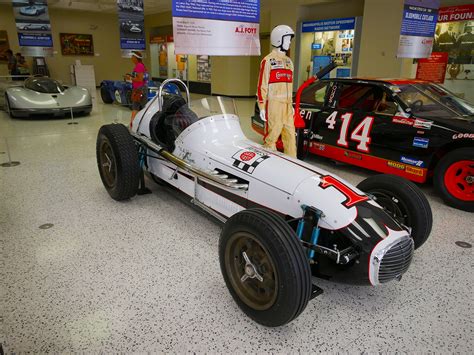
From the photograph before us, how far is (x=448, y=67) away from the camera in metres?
8.95

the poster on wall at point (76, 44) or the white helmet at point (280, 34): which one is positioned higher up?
the poster on wall at point (76, 44)

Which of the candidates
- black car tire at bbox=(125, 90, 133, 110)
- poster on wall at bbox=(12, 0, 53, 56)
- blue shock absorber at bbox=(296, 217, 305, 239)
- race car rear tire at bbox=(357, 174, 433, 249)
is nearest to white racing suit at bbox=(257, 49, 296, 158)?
race car rear tire at bbox=(357, 174, 433, 249)

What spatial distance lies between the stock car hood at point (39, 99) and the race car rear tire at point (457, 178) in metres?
8.14

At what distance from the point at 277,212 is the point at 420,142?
8.18ft

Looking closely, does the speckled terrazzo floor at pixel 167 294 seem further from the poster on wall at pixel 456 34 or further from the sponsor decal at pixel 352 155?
the poster on wall at pixel 456 34

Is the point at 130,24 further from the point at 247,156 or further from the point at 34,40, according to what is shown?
the point at 247,156

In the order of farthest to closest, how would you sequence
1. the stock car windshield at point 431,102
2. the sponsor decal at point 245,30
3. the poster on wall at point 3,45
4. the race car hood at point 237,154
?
the poster on wall at point 3,45
the sponsor decal at point 245,30
the stock car windshield at point 431,102
the race car hood at point 237,154

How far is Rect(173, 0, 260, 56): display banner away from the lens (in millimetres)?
4410

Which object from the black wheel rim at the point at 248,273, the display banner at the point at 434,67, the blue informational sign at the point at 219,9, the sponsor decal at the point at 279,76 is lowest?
the black wheel rim at the point at 248,273

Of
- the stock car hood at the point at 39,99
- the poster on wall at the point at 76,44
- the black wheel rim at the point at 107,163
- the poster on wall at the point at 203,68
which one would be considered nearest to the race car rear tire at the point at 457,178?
the black wheel rim at the point at 107,163

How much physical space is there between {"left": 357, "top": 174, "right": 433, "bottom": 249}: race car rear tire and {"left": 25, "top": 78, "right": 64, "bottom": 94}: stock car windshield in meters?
8.43

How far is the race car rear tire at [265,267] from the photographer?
175 cm

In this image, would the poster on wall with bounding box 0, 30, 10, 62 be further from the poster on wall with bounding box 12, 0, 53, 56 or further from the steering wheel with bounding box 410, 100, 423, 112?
the steering wheel with bounding box 410, 100, 423, 112

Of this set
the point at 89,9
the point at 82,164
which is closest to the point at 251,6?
the point at 82,164
